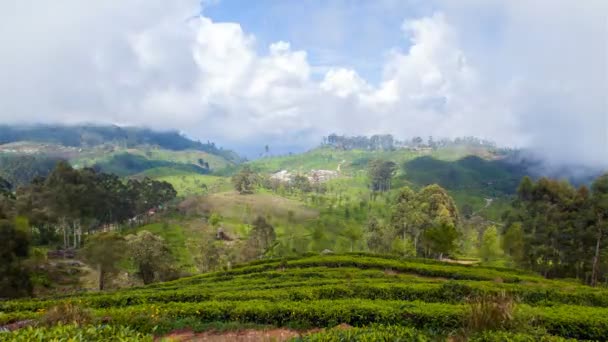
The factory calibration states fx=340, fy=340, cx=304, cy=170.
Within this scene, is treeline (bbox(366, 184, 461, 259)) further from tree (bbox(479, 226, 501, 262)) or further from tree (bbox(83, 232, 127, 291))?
tree (bbox(83, 232, 127, 291))

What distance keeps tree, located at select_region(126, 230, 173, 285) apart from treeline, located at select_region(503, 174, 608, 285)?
2194 inches

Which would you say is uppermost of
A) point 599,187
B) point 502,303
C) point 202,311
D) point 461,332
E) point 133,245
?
point 599,187

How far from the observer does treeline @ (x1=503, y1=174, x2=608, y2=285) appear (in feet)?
137

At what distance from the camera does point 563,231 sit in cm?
4659

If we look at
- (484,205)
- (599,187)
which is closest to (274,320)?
(599,187)

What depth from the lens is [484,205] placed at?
174 m

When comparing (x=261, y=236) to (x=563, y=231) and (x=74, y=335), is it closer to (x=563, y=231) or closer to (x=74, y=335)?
(x=563, y=231)

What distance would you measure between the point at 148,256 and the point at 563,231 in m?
58.9

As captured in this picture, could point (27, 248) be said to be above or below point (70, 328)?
below

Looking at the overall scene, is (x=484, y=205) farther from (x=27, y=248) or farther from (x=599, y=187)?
(x=27, y=248)

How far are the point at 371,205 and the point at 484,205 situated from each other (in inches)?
2488

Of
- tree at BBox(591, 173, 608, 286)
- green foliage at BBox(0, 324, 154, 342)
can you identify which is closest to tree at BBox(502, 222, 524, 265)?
tree at BBox(591, 173, 608, 286)

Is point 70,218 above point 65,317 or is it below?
below

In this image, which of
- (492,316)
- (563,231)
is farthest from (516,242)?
(492,316)
